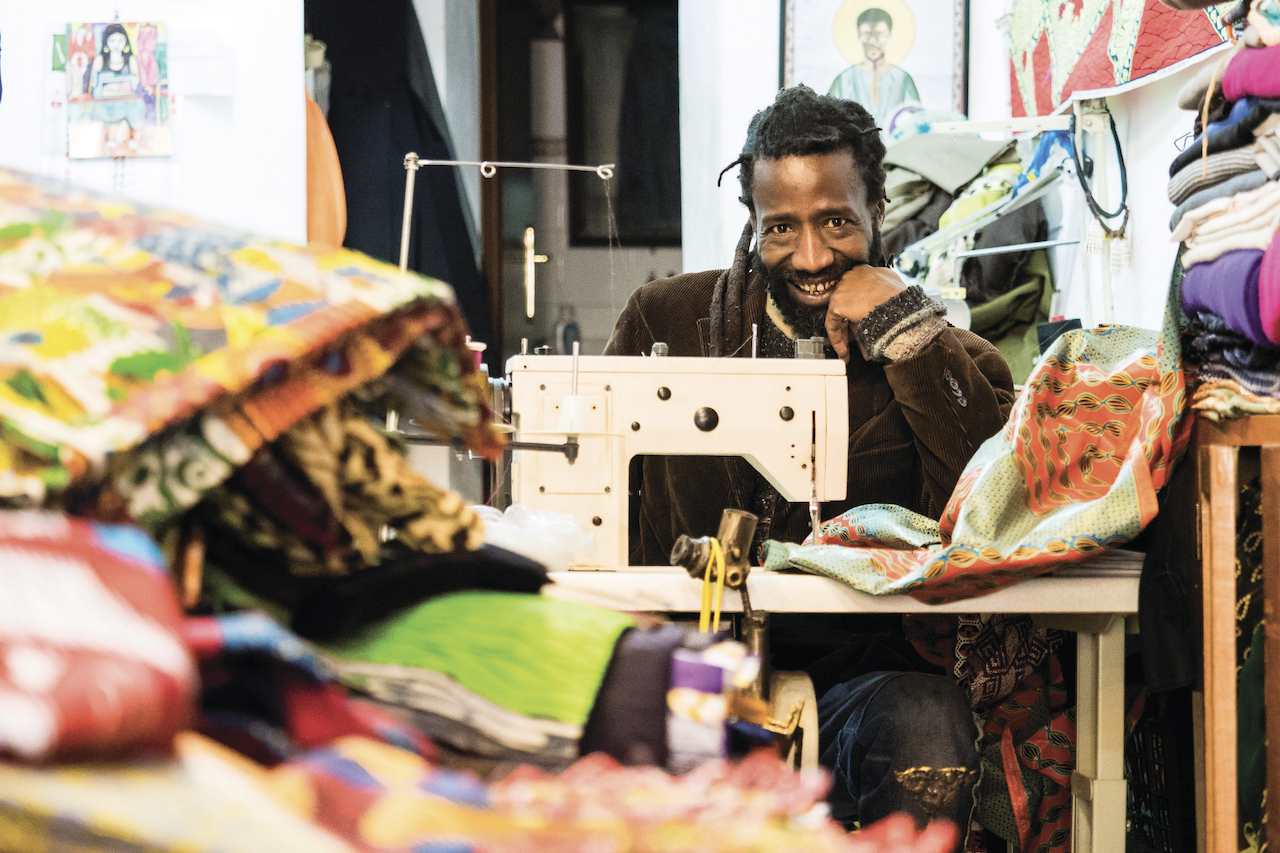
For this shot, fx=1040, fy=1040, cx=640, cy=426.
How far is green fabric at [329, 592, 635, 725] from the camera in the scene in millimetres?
453

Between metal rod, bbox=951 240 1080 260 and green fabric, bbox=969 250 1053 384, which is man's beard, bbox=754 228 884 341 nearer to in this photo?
metal rod, bbox=951 240 1080 260

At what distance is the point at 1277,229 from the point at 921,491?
2.68 ft

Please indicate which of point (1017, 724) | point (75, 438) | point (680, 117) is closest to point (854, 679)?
point (1017, 724)

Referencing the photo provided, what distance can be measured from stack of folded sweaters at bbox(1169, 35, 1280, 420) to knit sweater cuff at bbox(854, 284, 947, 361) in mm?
472

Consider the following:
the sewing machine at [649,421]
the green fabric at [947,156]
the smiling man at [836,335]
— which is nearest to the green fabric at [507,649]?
the sewing machine at [649,421]

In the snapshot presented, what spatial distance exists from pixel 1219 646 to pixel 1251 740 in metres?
0.11

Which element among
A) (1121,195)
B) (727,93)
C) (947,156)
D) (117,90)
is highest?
(727,93)

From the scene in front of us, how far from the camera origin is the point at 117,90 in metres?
2.50

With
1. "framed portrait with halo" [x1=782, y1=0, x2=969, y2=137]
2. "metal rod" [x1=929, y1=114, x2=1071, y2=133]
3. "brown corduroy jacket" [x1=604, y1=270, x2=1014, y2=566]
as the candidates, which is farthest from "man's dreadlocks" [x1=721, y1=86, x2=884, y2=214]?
"framed portrait with halo" [x1=782, y1=0, x2=969, y2=137]

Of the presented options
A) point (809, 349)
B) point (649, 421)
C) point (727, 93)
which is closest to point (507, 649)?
point (649, 421)

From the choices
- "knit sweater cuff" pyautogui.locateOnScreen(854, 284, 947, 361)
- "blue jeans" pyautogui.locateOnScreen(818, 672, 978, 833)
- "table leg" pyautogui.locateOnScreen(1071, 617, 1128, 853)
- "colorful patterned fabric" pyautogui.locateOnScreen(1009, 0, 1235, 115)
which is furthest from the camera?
"colorful patterned fabric" pyautogui.locateOnScreen(1009, 0, 1235, 115)

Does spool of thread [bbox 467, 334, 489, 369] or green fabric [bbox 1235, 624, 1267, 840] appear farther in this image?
green fabric [bbox 1235, 624, 1267, 840]

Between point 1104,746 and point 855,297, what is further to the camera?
point 855,297

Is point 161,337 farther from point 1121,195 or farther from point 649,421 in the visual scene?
point 1121,195
